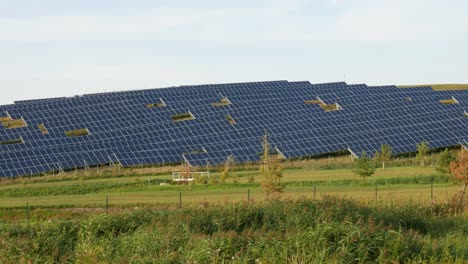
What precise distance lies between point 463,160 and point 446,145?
1090 inches

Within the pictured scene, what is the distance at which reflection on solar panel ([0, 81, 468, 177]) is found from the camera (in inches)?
Result: 1886

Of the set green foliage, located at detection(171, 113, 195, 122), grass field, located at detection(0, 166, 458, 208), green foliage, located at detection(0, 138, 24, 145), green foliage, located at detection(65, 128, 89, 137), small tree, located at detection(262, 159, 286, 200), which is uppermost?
green foliage, located at detection(171, 113, 195, 122)

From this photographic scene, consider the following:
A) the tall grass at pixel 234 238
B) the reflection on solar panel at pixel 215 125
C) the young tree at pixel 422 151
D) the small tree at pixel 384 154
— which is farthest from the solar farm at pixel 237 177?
the young tree at pixel 422 151

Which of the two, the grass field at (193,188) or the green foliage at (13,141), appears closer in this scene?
the grass field at (193,188)

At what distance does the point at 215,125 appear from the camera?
54281 millimetres

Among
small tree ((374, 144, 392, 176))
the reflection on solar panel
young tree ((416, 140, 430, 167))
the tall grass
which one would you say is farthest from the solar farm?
young tree ((416, 140, 430, 167))

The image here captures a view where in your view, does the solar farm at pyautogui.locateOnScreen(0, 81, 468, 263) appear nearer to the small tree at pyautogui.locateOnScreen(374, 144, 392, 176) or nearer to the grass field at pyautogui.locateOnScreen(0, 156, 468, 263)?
the grass field at pyautogui.locateOnScreen(0, 156, 468, 263)

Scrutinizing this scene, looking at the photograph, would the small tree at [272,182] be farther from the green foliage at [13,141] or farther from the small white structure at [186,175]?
the green foliage at [13,141]

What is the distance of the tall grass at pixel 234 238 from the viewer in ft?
38.5

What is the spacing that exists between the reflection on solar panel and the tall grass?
97.9 ft

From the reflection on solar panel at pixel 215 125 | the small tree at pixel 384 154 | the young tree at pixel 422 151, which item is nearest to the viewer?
the small tree at pixel 384 154

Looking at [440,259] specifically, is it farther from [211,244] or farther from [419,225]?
[419,225]

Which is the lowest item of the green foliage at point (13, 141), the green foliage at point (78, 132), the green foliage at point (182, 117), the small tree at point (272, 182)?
the small tree at point (272, 182)

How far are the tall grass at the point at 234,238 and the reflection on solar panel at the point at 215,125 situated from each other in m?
29.8
